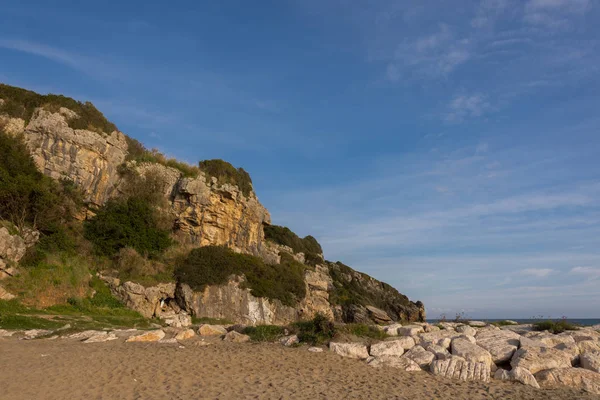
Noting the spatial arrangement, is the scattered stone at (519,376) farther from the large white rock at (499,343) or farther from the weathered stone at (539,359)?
the large white rock at (499,343)

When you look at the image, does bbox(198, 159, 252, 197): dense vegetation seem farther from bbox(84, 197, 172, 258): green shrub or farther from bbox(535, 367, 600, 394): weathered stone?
bbox(535, 367, 600, 394): weathered stone

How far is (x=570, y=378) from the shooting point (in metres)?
9.62

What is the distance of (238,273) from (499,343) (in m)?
21.4

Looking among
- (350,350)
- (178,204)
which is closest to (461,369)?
(350,350)

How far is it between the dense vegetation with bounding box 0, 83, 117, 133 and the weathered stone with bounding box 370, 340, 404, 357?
27.9m

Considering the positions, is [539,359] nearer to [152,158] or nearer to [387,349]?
[387,349]

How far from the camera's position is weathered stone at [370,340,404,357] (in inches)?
464

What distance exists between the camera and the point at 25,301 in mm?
20828

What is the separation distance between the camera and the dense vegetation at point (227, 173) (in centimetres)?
3722

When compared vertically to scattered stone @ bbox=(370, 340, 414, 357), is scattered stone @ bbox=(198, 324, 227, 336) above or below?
below

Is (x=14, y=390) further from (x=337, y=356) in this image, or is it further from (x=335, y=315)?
(x=335, y=315)

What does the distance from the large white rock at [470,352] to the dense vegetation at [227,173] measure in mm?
27628

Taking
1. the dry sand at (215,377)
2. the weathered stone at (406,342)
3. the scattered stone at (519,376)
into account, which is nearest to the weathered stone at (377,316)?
the weathered stone at (406,342)

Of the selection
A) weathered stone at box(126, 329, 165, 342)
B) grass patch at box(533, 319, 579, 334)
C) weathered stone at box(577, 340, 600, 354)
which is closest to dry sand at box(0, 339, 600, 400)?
weathered stone at box(126, 329, 165, 342)
